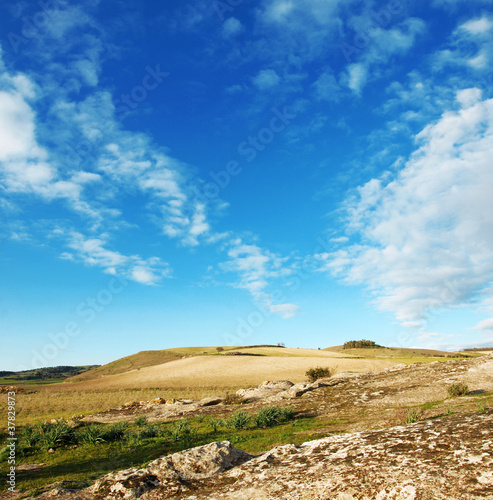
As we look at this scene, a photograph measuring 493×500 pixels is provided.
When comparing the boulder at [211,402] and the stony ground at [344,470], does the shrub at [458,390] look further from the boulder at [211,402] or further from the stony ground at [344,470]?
the boulder at [211,402]

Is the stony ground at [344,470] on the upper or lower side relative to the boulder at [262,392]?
upper

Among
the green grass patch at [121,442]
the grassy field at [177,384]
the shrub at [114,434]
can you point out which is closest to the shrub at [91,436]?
the green grass patch at [121,442]

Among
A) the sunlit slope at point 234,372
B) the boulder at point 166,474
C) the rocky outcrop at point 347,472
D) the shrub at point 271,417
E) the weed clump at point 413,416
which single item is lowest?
the sunlit slope at point 234,372

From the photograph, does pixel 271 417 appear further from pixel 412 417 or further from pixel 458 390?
pixel 458 390

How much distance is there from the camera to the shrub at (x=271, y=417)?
1914cm

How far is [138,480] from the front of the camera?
19.2ft

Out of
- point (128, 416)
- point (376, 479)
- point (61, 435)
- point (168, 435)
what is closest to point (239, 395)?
point (128, 416)

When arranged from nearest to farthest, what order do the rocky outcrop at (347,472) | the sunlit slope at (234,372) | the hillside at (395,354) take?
1. the rocky outcrop at (347,472)
2. the sunlit slope at (234,372)
3. the hillside at (395,354)

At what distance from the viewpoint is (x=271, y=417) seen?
19.2 meters

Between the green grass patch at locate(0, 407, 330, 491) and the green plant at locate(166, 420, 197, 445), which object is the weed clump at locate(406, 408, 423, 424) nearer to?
the green grass patch at locate(0, 407, 330, 491)

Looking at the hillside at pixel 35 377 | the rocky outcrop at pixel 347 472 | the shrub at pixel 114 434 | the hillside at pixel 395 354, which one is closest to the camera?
the rocky outcrop at pixel 347 472

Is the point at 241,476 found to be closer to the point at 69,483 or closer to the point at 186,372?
the point at 69,483

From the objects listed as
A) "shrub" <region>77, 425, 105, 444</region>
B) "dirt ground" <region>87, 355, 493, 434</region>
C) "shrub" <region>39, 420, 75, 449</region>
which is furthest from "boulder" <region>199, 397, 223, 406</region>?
"shrub" <region>39, 420, 75, 449</region>

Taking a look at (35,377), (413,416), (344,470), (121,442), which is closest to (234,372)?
(121,442)
